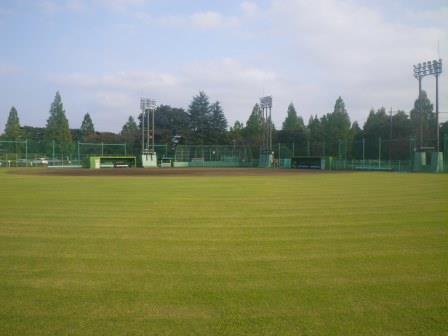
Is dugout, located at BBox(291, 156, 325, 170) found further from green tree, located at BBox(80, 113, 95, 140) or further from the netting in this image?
green tree, located at BBox(80, 113, 95, 140)

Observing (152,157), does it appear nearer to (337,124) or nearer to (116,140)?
(337,124)

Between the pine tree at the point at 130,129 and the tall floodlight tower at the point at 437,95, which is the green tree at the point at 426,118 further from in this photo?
the pine tree at the point at 130,129

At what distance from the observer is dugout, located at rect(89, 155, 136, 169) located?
4759 centimetres

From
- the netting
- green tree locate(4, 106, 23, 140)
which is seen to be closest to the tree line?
green tree locate(4, 106, 23, 140)

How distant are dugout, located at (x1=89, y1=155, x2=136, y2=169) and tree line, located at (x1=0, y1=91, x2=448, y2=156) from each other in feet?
25.6

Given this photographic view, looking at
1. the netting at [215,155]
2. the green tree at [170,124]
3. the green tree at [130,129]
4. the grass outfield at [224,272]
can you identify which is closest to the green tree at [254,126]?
the green tree at [170,124]

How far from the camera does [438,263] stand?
239 inches

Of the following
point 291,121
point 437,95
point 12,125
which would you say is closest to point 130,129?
point 12,125

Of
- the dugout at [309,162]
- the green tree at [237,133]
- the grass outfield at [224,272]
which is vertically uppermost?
the green tree at [237,133]

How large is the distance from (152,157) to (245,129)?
30.4 m

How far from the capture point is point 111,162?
4988cm

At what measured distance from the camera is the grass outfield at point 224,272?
13.4ft

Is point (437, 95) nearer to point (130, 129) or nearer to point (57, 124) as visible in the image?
point (57, 124)

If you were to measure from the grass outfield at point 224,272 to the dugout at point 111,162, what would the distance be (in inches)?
1491
